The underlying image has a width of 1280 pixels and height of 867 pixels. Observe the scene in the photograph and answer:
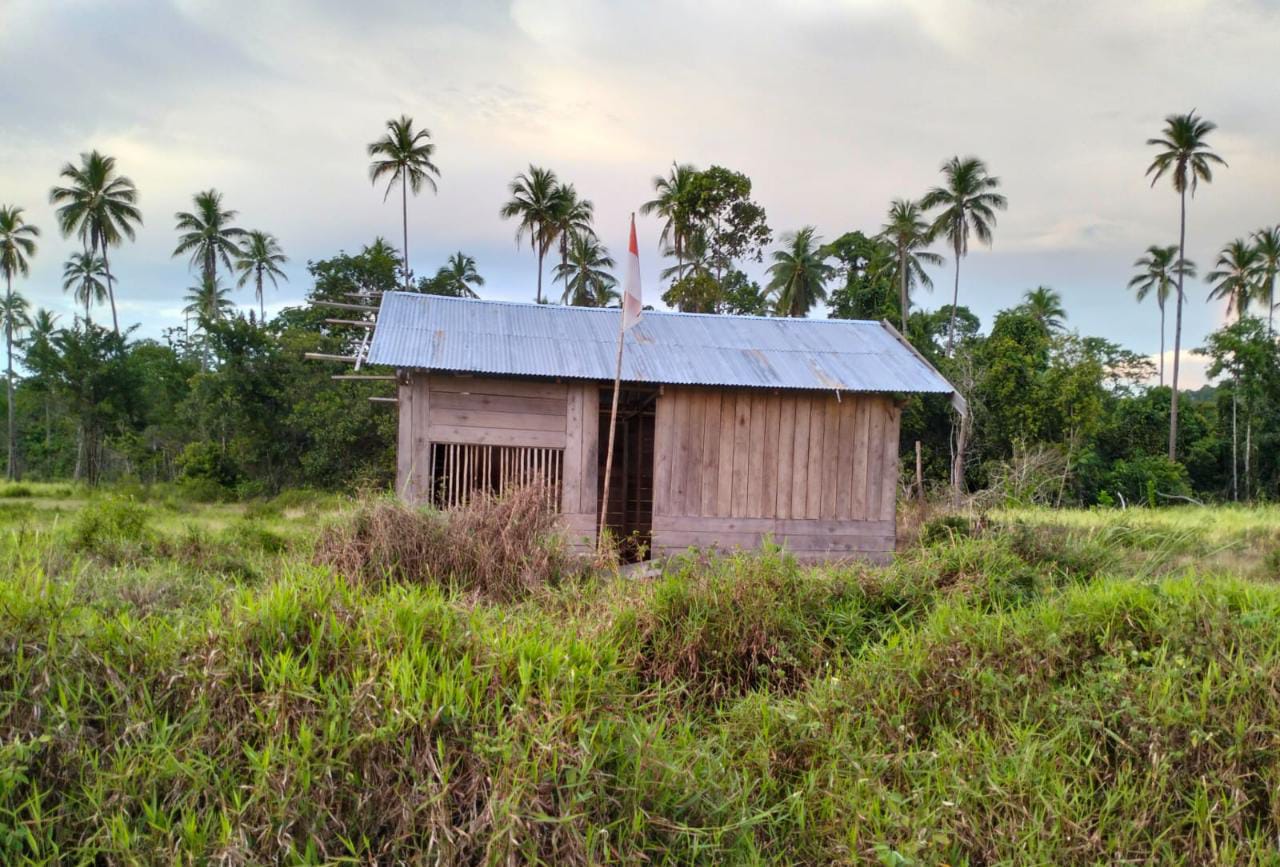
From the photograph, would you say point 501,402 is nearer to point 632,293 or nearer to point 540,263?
point 632,293

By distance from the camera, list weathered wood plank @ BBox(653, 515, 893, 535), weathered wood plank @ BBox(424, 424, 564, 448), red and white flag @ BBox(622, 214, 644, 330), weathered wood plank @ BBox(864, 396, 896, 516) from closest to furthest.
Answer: red and white flag @ BBox(622, 214, 644, 330)
weathered wood plank @ BBox(424, 424, 564, 448)
weathered wood plank @ BBox(653, 515, 893, 535)
weathered wood plank @ BBox(864, 396, 896, 516)

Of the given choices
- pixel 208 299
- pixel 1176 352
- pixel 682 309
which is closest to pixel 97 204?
pixel 208 299

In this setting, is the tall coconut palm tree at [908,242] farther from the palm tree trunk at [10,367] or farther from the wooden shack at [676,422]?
the palm tree trunk at [10,367]

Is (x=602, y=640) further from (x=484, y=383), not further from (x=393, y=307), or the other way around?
(x=393, y=307)

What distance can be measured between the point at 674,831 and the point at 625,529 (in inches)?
372

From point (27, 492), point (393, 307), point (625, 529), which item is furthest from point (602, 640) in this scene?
point (27, 492)

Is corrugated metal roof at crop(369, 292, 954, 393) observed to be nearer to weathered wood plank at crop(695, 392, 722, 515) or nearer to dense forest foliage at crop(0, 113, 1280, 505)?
weathered wood plank at crop(695, 392, 722, 515)

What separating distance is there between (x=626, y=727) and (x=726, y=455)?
6.67 m

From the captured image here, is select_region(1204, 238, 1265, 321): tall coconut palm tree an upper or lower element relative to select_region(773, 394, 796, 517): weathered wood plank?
upper

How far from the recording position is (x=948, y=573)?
18.5 feet

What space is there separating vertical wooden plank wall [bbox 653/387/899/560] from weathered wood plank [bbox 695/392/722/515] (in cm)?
1

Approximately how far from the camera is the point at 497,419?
31.1ft

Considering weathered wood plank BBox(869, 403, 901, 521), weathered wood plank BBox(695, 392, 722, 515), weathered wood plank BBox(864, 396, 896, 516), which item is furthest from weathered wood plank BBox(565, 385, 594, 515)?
weathered wood plank BBox(869, 403, 901, 521)

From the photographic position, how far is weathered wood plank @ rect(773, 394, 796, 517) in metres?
9.97
